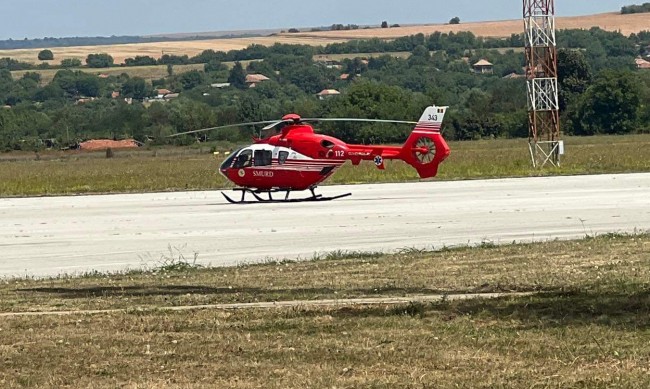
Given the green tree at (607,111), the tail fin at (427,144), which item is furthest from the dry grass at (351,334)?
the green tree at (607,111)

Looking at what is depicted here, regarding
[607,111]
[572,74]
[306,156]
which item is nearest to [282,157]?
[306,156]

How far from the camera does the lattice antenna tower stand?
53656mm

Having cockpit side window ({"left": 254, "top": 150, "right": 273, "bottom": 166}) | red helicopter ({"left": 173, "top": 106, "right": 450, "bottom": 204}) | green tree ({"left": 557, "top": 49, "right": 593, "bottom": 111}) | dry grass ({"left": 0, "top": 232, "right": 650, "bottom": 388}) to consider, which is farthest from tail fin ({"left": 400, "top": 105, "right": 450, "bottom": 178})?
green tree ({"left": 557, "top": 49, "right": 593, "bottom": 111})

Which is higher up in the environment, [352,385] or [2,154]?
[352,385]

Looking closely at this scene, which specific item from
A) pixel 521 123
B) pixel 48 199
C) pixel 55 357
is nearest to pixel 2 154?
pixel 521 123

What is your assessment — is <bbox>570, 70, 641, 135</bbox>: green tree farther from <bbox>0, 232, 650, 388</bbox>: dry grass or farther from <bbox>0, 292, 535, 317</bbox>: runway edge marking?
<bbox>0, 292, 535, 317</bbox>: runway edge marking

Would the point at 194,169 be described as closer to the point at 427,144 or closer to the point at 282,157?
the point at 282,157

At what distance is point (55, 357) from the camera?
11.4 metres

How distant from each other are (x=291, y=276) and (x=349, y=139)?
2470 inches

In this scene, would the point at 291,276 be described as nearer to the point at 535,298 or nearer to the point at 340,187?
the point at 535,298

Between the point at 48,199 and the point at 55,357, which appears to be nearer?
the point at 55,357

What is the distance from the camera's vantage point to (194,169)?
6191 centimetres

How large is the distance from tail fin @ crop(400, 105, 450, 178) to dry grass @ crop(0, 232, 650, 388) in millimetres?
19641

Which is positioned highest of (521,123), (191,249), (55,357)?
(55,357)
